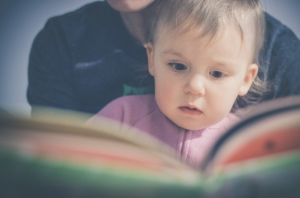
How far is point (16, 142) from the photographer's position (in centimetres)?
42

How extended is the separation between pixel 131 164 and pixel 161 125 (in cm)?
36

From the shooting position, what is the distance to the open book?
401mm

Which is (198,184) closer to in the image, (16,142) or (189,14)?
(16,142)

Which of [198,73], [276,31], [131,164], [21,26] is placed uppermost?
[276,31]

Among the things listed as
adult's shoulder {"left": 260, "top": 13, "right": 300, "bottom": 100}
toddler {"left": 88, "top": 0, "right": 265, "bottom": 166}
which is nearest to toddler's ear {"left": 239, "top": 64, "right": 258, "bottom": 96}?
toddler {"left": 88, "top": 0, "right": 265, "bottom": 166}

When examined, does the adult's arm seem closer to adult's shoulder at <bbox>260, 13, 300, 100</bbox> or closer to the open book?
the open book

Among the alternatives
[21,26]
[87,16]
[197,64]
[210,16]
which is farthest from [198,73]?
[21,26]

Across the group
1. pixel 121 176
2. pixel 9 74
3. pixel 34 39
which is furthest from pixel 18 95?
pixel 121 176

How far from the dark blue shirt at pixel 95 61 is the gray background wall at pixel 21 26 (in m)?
0.03

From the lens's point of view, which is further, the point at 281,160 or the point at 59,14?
the point at 59,14

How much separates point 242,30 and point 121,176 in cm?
47

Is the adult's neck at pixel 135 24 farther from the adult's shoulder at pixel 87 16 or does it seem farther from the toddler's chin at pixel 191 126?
the toddler's chin at pixel 191 126

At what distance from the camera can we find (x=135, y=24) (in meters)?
0.89

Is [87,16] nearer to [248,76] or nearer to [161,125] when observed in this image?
[161,125]
